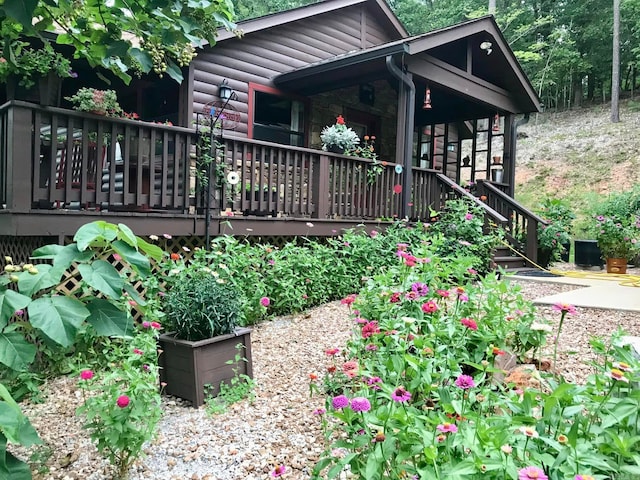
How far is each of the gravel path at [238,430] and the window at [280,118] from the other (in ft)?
17.4

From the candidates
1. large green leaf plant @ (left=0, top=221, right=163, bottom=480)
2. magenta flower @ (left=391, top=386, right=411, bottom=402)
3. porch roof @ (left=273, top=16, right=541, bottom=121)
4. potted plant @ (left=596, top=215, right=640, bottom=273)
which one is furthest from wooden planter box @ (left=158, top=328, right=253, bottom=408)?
potted plant @ (left=596, top=215, right=640, bottom=273)

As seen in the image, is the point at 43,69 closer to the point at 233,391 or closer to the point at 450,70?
the point at 233,391

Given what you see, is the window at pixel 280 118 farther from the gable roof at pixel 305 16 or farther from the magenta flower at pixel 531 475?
the magenta flower at pixel 531 475

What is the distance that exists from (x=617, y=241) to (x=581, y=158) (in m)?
14.4

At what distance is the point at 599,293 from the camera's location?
5.30 m

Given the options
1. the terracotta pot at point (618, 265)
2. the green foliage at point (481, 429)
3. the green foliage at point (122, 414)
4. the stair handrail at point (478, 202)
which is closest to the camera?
the green foliage at point (481, 429)

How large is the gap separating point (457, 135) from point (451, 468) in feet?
38.6

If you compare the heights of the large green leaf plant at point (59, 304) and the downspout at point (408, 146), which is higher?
the downspout at point (408, 146)

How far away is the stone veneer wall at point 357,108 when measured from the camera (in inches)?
345

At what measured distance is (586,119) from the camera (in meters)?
24.2

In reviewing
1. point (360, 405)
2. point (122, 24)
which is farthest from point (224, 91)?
point (360, 405)

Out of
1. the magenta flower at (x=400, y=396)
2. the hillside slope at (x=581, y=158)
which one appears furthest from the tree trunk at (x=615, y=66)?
the magenta flower at (x=400, y=396)

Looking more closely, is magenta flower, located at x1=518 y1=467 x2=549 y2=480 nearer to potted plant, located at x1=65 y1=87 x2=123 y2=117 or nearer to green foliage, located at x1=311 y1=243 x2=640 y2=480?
green foliage, located at x1=311 y1=243 x2=640 y2=480

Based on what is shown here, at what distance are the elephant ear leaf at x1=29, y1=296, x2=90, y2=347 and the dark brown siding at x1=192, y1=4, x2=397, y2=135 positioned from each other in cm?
622
